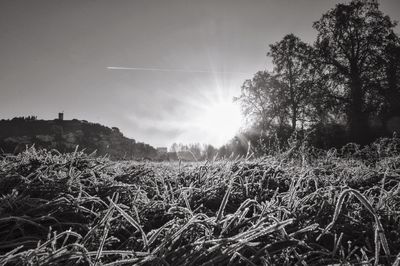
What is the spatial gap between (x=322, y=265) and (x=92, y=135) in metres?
29.8

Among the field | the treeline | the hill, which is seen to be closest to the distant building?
the hill

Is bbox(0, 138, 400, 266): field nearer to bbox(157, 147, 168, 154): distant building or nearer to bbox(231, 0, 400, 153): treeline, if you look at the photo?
bbox(231, 0, 400, 153): treeline

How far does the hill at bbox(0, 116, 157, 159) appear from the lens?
83.1 ft

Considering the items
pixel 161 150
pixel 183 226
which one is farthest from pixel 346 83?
pixel 183 226

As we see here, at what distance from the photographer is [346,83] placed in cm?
2255

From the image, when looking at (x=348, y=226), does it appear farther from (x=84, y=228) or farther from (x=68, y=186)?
(x=68, y=186)

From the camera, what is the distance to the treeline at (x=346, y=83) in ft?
63.9

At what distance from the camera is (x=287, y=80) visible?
2880cm

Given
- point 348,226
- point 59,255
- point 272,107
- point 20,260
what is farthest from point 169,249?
point 272,107

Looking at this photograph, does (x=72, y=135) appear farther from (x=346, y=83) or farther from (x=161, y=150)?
(x=346, y=83)

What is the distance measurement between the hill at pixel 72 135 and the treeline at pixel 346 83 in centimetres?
1276

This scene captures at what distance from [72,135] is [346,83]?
81.5ft

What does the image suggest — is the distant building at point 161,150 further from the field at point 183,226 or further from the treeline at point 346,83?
the field at point 183,226

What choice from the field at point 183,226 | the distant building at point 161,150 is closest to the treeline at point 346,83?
the distant building at point 161,150
